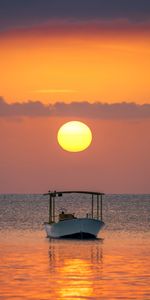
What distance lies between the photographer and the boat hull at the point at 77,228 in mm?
79438

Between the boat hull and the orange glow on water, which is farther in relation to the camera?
the boat hull

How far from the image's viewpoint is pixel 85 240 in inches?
3179

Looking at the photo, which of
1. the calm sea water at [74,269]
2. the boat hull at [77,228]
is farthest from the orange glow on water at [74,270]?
the boat hull at [77,228]

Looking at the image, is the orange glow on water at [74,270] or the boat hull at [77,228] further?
the boat hull at [77,228]

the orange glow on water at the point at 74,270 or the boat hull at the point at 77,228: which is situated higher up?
the boat hull at the point at 77,228

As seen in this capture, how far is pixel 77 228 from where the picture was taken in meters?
79.9

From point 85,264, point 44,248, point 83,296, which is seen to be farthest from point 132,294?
point 44,248

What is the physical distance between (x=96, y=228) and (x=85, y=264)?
953 inches

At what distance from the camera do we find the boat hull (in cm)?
7944

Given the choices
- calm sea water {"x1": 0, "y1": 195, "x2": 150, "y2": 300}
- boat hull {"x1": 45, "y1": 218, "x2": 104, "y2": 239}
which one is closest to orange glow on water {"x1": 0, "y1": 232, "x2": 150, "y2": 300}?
calm sea water {"x1": 0, "y1": 195, "x2": 150, "y2": 300}

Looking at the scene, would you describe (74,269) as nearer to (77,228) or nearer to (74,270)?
(74,270)

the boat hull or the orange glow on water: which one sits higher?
the boat hull

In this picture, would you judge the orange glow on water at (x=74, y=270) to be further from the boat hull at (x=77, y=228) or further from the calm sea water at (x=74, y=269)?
the boat hull at (x=77, y=228)

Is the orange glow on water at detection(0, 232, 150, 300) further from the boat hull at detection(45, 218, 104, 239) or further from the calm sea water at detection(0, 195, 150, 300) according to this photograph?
the boat hull at detection(45, 218, 104, 239)
